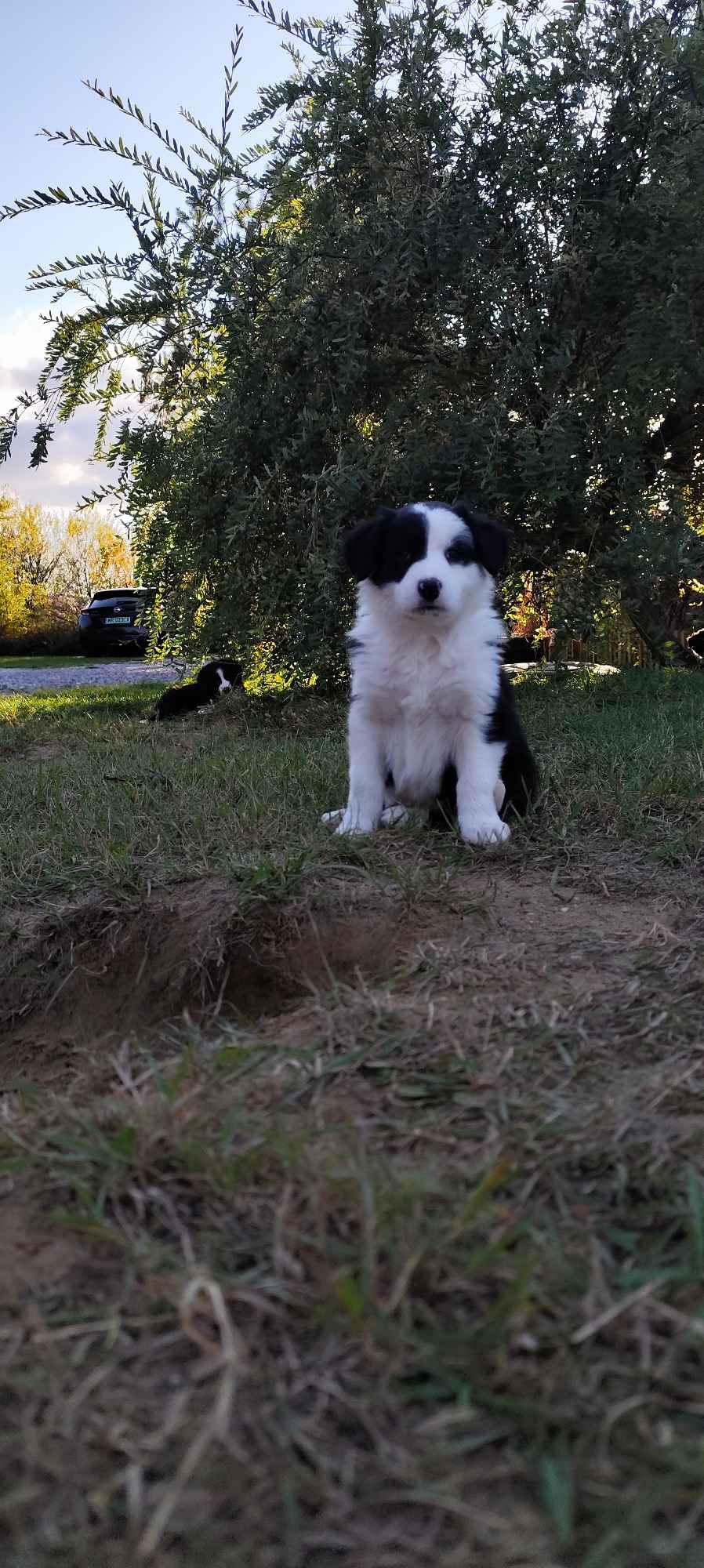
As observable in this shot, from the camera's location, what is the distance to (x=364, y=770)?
3.94 metres

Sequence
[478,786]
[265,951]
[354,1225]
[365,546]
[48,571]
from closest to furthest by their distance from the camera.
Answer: [354,1225] → [265,951] → [478,786] → [365,546] → [48,571]

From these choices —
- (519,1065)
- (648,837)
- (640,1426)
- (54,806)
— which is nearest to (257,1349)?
(640,1426)

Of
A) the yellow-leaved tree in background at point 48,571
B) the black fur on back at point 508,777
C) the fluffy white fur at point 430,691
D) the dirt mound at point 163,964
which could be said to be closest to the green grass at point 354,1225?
the dirt mound at point 163,964

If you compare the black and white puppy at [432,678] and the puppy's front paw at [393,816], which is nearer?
the black and white puppy at [432,678]

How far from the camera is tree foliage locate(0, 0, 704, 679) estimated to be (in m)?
7.19

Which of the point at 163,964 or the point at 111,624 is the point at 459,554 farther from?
the point at 111,624

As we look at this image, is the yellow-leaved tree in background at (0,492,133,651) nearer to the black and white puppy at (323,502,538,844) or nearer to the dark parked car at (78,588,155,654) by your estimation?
the dark parked car at (78,588,155,654)

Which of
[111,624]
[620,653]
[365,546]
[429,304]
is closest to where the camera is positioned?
[365,546]

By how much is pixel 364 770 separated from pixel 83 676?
1400cm

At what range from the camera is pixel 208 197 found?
7629 mm

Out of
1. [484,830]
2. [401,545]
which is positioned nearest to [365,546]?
[401,545]

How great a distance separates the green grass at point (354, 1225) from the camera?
1114mm

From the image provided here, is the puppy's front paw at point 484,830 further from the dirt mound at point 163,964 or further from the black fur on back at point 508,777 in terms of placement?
the dirt mound at point 163,964

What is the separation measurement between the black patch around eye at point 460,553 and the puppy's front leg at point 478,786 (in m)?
0.56
